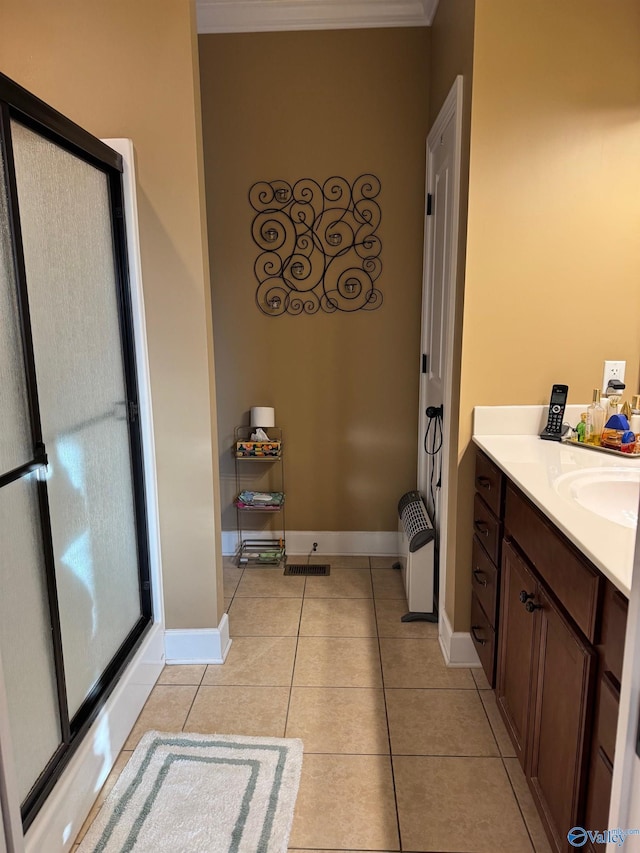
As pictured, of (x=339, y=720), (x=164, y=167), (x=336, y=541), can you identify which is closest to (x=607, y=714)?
(x=339, y=720)

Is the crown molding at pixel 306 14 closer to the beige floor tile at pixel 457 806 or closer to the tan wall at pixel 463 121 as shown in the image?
the tan wall at pixel 463 121

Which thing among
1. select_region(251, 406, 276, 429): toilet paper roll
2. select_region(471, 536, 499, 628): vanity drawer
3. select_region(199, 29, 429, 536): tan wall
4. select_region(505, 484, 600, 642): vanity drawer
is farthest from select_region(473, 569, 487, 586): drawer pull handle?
select_region(251, 406, 276, 429): toilet paper roll

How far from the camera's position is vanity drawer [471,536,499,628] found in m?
1.90

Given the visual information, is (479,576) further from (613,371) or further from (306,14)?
(306,14)

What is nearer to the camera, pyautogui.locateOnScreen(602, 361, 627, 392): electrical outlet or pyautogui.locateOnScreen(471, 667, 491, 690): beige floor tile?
pyautogui.locateOnScreen(602, 361, 627, 392): electrical outlet

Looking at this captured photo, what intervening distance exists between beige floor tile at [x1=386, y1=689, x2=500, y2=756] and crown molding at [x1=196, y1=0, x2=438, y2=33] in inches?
116

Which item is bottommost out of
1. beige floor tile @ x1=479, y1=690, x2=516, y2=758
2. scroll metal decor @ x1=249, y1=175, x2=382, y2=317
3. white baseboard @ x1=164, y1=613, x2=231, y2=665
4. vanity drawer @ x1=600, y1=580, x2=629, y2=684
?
beige floor tile @ x1=479, y1=690, x2=516, y2=758

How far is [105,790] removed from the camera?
172 cm

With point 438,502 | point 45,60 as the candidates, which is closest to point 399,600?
point 438,502

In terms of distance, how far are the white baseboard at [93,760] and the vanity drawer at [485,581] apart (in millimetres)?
1223

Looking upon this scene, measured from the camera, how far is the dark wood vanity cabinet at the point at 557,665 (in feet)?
3.68

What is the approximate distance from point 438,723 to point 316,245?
225 cm

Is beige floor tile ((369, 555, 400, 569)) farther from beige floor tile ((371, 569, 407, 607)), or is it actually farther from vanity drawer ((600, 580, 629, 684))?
vanity drawer ((600, 580, 629, 684))

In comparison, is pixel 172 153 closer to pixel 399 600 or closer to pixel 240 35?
pixel 240 35
